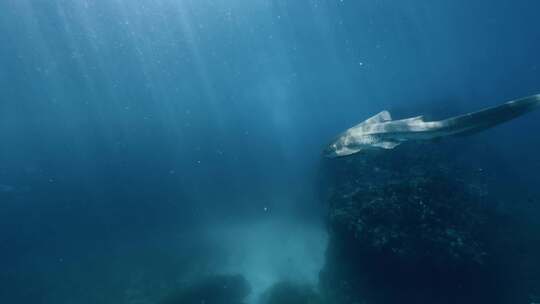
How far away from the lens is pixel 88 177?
3234 centimetres

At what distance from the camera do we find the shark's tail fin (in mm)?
6602

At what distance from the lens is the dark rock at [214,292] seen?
43.0 ft

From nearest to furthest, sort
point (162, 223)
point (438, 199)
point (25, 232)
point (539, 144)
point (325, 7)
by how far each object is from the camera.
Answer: point (438, 199) → point (162, 223) → point (25, 232) → point (539, 144) → point (325, 7)

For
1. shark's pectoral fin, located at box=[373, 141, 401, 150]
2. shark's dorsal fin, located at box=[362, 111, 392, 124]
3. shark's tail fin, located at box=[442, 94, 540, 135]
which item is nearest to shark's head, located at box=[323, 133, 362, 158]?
shark's pectoral fin, located at box=[373, 141, 401, 150]

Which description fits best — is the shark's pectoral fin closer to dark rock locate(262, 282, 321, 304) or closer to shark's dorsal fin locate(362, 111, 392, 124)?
shark's dorsal fin locate(362, 111, 392, 124)

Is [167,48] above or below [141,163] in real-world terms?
above

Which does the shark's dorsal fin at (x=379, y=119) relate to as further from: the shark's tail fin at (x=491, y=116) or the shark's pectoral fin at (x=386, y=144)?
the shark's tail fin at (x=491, y=116)

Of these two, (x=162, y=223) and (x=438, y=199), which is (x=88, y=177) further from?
(x=438, y=199)

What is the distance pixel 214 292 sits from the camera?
1366 cm

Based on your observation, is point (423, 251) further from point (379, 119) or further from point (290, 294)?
point (290, 294)

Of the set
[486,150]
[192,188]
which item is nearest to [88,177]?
[192,188]

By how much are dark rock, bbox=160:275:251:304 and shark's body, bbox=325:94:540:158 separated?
27.1ft

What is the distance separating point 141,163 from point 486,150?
109 feet

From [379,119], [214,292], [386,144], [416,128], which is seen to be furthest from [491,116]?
[214,292]
